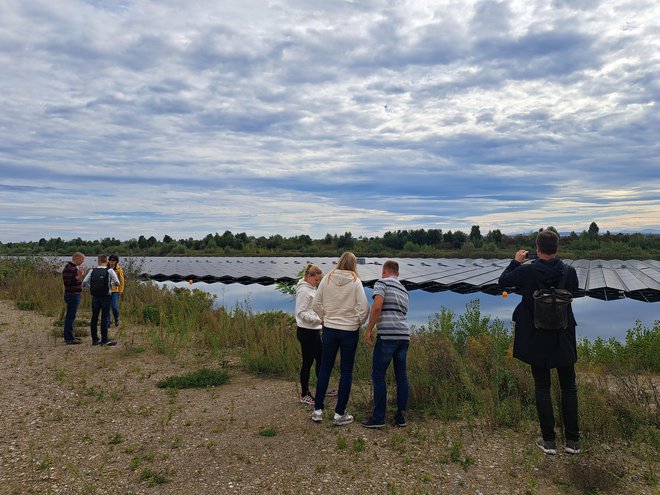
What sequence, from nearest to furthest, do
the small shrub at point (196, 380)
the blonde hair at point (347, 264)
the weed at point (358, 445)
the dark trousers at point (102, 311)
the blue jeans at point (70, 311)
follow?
1. the weed at point (358, 445)
2. the blonde hair at point (347, 264)
3. the small shrub at point (196, 380)
4. the dark trousers at point (102, 311)
5. the blue jeans at point (70, 311)

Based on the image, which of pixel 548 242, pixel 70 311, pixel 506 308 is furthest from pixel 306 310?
pixel 506 308

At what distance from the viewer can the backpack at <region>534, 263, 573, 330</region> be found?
181 inches

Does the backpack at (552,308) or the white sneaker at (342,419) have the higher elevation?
the backpack at (552,308)

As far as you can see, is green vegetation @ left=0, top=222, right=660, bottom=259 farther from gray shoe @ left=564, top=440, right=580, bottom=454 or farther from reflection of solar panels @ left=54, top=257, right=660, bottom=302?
gray shoe @ left=564, top=440, right=580, bottom=454

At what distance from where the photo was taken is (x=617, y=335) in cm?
1209

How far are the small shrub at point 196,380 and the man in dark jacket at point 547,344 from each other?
502 centimetres

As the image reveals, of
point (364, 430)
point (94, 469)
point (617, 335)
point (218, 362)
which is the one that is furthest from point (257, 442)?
point (617, 335)

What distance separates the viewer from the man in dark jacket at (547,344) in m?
4.75

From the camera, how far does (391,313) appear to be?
545cm

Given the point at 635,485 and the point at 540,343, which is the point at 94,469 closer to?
the point at 540,343

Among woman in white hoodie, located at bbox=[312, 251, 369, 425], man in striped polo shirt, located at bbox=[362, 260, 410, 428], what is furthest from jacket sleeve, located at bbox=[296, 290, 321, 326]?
man in striped polo shirt, located at bbox=[362, 260, 410, 428]

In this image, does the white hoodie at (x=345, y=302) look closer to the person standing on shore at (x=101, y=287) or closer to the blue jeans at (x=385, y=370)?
the blue jeans at (x=385, y=370)

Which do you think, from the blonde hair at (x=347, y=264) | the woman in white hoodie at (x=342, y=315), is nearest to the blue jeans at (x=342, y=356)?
the woman in white hoodie at (x=342, y=315)

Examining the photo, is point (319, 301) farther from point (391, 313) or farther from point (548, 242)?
point (548, 242)
